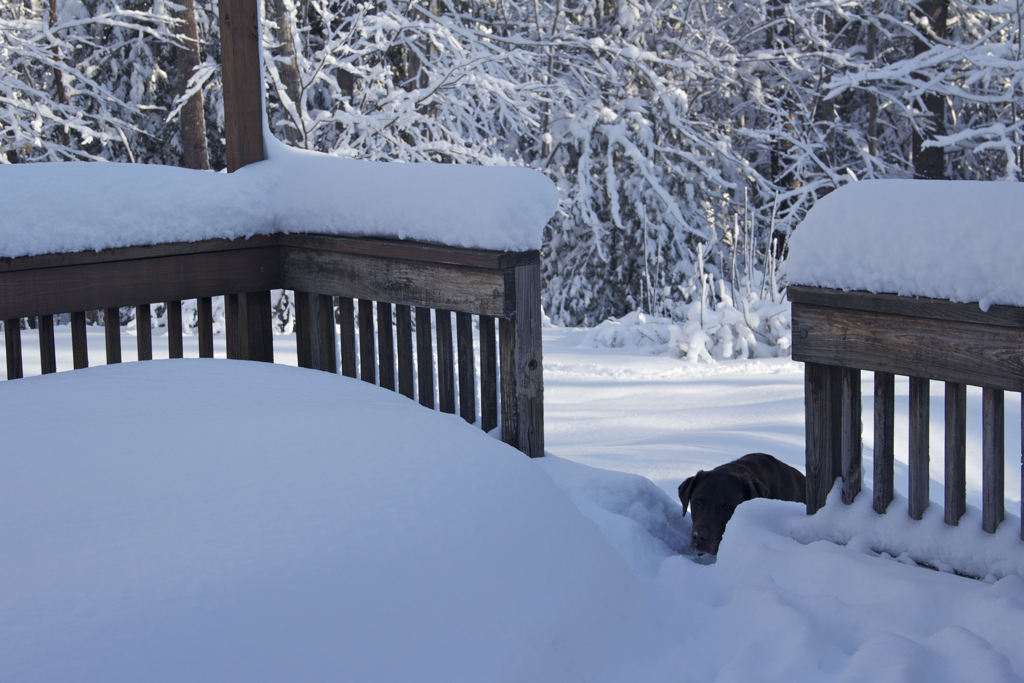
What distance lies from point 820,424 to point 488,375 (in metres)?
1.12

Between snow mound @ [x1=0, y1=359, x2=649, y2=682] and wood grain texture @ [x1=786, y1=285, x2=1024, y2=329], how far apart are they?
2.88 feet

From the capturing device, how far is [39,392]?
1986 mm

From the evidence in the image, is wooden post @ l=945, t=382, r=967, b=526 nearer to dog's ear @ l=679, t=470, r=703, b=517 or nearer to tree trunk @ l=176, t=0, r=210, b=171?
dog's ear @ l=679, t=470, r=703, b=517

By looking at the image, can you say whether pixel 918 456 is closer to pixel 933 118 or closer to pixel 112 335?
pixel 112 335

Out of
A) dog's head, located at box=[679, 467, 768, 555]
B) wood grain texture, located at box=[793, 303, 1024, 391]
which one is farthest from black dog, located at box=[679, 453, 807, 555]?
wood grain texture, located at box=[793, 303, 1024, 391]

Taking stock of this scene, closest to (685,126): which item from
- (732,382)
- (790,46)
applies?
(790,46)

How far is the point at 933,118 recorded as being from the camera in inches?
509

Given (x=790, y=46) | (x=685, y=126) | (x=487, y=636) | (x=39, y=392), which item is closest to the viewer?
(x=487, y=636)

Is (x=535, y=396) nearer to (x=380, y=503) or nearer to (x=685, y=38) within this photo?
(x=380, y=503)

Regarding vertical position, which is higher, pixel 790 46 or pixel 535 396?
pixel 790 46

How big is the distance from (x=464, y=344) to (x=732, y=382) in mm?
2956

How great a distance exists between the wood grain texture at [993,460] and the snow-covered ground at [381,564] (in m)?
0.05

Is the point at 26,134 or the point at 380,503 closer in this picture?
the point at 380,503

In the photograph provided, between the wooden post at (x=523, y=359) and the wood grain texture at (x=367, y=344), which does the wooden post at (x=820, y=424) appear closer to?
the wooden post at (x=523, y=359)
